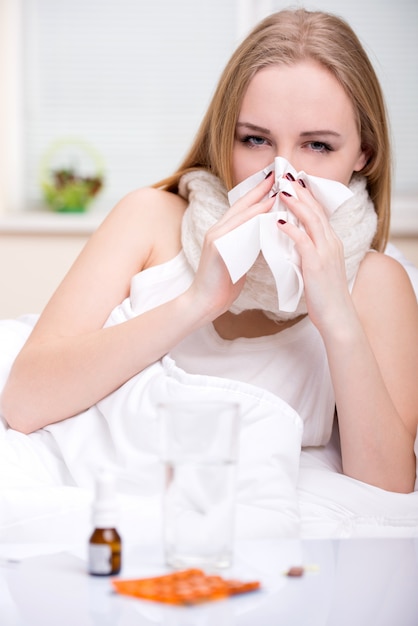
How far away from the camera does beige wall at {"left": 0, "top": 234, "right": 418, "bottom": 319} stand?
10.7ft

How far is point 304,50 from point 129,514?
86 centimetres

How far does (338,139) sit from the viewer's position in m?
1.46

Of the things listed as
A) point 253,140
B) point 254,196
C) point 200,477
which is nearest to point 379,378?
point 254,196

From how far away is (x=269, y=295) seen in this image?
4.90 ft

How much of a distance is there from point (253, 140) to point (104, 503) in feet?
2.96

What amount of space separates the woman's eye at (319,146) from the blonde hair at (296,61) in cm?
9

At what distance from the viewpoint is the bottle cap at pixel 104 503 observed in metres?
0.70

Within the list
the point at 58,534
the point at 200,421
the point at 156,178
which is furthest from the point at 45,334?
the point at 156,178

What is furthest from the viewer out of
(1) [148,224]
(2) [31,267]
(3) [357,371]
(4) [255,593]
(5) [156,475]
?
(2) [31,267]

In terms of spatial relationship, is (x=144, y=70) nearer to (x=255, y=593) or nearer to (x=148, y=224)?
(x=148, y=224)

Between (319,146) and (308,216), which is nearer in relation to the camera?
(308,216)

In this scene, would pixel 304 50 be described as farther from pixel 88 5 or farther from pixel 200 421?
pixel 88 5

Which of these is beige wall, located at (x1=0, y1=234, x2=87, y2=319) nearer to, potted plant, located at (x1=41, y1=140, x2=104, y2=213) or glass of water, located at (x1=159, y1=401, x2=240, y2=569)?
potted plant, located at (x1=41, y1=140, x2=104, y2=213)

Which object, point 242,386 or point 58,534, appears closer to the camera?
point 58,534
